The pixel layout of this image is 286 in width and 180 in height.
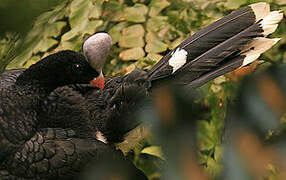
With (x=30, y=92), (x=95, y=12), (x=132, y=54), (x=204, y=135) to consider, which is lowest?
(x=132, y=54)

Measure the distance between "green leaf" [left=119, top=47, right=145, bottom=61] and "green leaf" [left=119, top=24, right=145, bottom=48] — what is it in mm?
25

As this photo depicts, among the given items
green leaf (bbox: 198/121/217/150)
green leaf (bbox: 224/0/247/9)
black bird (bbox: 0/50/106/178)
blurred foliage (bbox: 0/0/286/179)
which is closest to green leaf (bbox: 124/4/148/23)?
blurred foliage (bbox: 0/0/286/179)

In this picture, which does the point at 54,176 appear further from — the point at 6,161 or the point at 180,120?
the point at 180,120

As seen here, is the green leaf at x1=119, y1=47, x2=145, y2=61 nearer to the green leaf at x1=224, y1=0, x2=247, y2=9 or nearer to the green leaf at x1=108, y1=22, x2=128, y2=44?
the green leaf at x1=108, y1=22, x2=128, y2=44

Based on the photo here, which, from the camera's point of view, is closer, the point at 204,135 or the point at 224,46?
the point at 204,135

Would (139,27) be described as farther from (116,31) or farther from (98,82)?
(98,82)

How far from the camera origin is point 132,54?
2.10 meters

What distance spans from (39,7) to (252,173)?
19cm

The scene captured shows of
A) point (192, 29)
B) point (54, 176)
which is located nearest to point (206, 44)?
point (54, 176)

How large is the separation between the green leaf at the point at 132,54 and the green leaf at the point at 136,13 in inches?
6.1

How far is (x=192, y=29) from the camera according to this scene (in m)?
2.12

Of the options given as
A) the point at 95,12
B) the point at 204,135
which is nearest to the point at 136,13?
the point at 95,12

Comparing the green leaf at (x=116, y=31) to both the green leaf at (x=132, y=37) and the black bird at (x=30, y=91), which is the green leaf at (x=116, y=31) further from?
the black bird at (x=30, y=91)

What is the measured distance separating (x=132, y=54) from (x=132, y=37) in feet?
0.31
